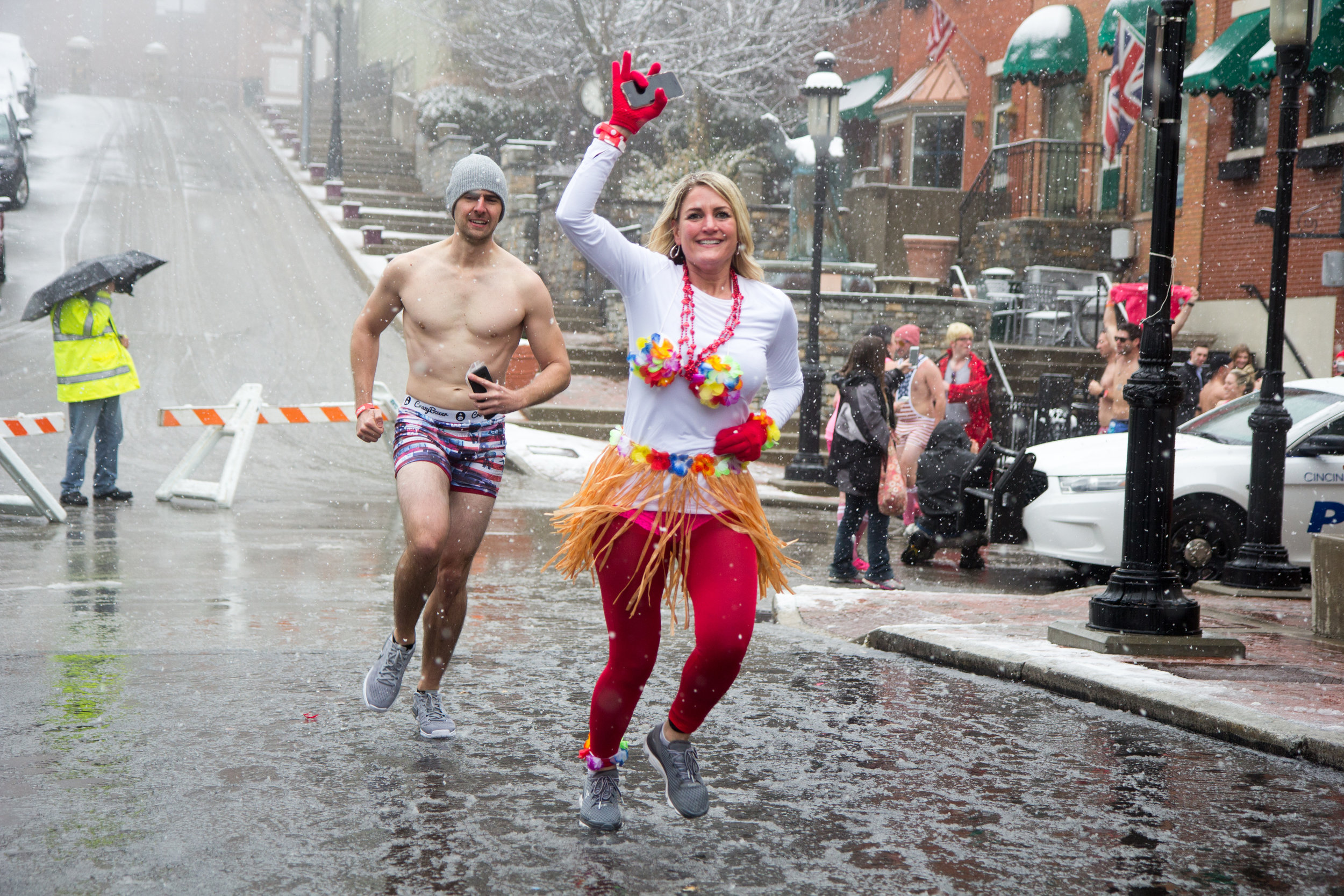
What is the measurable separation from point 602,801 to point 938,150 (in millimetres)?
29004

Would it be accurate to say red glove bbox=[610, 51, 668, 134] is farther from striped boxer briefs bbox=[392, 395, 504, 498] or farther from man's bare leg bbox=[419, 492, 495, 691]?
man's bare leg bbox=[419, 492, 495, 691]

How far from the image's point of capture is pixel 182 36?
66.4m

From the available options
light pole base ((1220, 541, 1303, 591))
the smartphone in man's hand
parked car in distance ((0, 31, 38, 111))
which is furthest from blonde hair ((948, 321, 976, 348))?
parked car in distance ((0, 31, 38, 111))

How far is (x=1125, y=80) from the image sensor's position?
20219 millimetres

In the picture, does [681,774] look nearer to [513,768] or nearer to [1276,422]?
[513,768]

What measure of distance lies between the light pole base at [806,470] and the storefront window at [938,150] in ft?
53.6

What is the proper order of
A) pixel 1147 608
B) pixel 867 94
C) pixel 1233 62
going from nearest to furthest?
pixel 1147 608, pixel 1233 62, pixel 867 94

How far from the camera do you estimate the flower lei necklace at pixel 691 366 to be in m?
4.13

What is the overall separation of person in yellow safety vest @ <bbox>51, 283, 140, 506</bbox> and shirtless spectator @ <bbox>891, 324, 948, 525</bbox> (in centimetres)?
639

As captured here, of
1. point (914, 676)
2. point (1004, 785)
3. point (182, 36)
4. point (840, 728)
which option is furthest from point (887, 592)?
point (182, 36)

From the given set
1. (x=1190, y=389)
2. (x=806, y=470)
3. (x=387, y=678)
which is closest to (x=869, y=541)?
(x=387, y=678)

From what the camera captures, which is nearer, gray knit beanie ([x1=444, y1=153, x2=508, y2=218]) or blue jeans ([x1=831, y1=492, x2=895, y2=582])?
gray knit beanie ([x1=444, y1=153, x2=508, y2=218])

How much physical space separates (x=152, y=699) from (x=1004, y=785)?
3.25 meters

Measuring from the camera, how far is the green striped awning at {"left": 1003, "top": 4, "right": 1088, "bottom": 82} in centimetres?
2562
